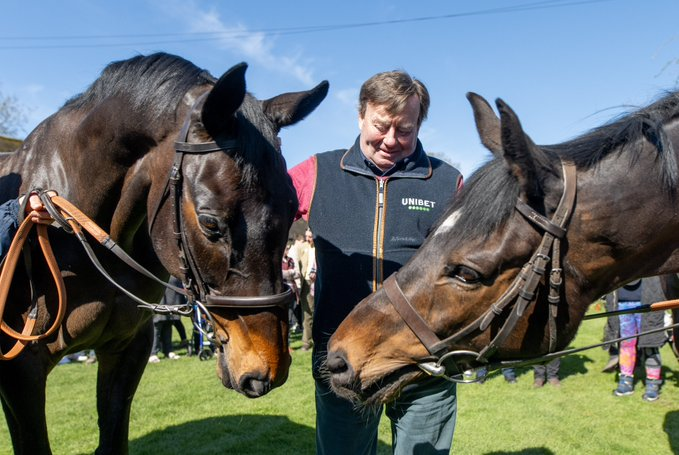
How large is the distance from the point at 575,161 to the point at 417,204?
0.86m

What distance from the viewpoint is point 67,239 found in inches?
99.8

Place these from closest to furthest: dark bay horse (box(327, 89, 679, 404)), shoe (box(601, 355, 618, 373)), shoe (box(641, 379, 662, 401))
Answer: dark bay horse (box(327, 89, 679, 404)), shoe (box(641, 379, 662, 401)), shoe (box(601, 355, 618, 373))

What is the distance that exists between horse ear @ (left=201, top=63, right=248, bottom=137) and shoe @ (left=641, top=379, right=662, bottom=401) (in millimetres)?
7409

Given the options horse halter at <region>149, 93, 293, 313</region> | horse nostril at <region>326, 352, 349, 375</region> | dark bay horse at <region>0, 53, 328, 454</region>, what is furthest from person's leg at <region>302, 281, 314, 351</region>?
horse nostril at <region>326, 352, 349, 375</region>

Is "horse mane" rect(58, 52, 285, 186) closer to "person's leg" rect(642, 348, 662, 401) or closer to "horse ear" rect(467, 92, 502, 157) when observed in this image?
"horse ear" rect(467, 92, 502, 157)

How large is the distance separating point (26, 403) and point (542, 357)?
242 centimetres

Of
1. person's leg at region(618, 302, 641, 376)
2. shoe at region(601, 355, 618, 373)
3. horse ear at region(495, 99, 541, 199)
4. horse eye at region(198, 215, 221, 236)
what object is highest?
horse ear at region(495, 99, 541, 199)

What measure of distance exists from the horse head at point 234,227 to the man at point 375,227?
1.75ft

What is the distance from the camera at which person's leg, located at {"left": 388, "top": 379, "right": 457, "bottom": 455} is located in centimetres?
249

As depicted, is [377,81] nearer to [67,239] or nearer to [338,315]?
[338,315]

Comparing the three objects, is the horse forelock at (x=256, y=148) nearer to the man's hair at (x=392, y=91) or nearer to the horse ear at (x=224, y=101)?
the horse ear at (x=224, y=101)

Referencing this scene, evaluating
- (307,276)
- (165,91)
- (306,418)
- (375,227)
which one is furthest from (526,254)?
(307,276)

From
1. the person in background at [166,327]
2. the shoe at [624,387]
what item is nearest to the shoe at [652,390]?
→ the shoe at [624,387]

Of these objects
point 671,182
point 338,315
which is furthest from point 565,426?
point 671,182
